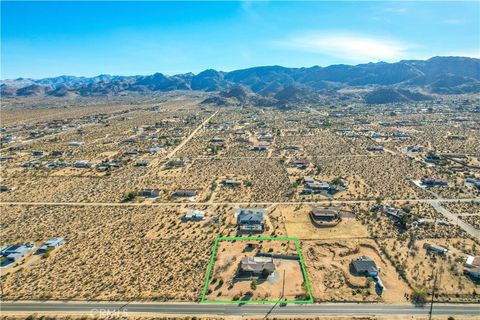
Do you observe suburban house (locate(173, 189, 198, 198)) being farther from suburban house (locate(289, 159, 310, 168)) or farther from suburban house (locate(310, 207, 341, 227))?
suburban house (locate(289, 159, 310, 168))

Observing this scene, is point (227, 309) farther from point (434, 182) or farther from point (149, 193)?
point (434, 182)

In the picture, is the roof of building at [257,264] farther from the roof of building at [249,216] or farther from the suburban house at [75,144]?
the suburban house at [75,144]

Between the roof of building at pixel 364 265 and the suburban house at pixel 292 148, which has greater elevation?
the suburban house at pixel 292 148

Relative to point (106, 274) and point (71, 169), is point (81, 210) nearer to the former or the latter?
point (106, 274)

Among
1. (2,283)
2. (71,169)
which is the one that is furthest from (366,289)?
(71,169)

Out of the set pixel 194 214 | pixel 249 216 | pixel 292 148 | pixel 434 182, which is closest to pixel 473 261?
pixel 434 182

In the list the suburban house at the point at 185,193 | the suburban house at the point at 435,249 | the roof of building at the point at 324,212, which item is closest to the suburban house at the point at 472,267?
the suburban house at the point at 435,249
